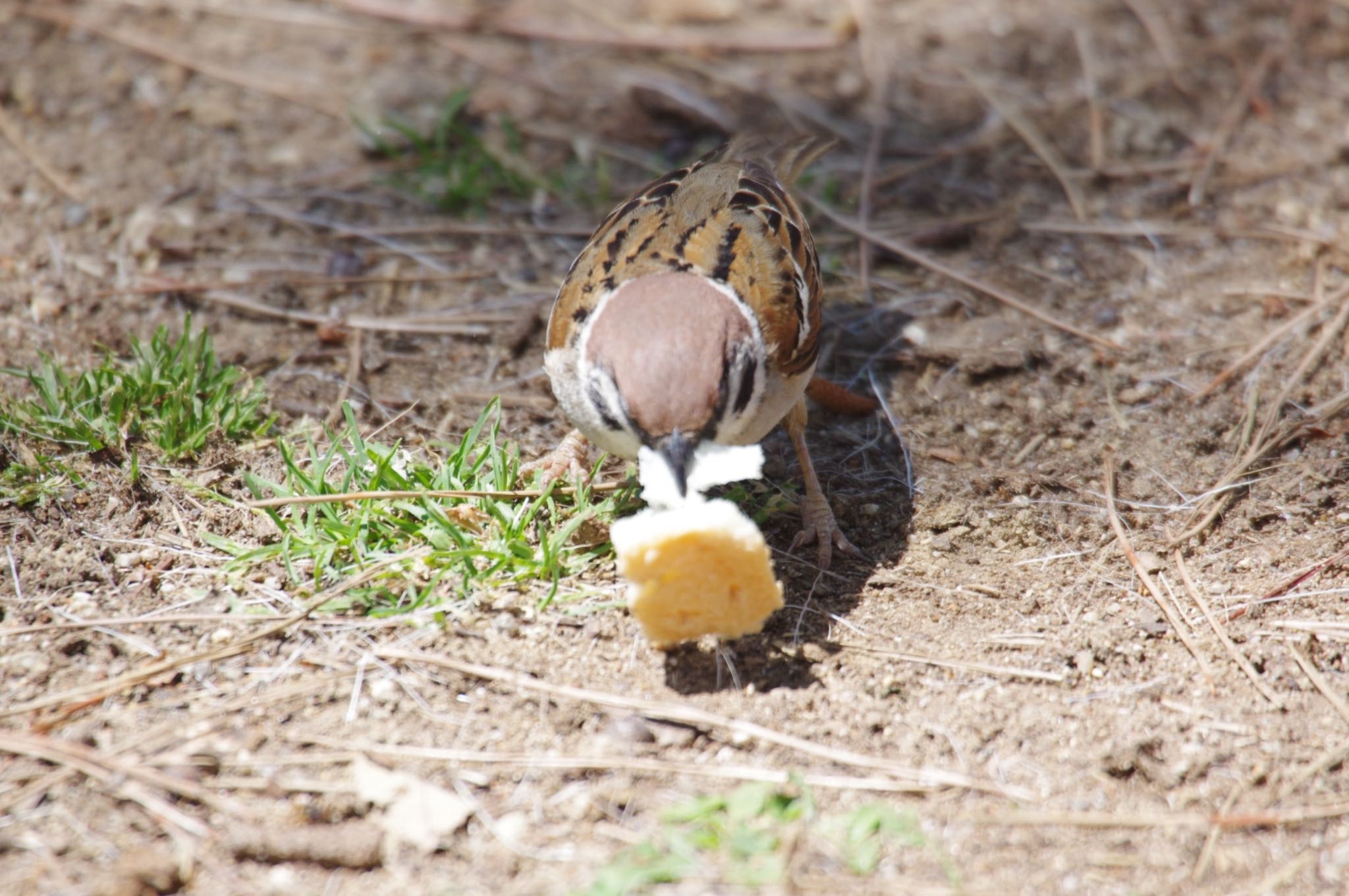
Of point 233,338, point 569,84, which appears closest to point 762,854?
point 233,338

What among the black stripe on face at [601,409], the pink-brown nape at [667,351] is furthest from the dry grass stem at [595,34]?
the black stripe on face at [601,409]

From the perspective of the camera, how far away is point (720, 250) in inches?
175

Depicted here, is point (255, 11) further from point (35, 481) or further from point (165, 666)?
point (165, 666)

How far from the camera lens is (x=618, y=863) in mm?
3037

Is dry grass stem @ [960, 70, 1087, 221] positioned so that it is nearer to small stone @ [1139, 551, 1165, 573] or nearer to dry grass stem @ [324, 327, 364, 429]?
small stone @ [1139, 551, 1165, 573]

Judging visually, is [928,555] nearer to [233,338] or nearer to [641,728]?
[641,728]

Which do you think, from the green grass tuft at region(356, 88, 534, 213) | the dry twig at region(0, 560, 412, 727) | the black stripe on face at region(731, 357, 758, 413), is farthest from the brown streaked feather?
the green grass tuft at region(356, 88, 534, 213)

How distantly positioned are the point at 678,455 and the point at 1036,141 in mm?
4081

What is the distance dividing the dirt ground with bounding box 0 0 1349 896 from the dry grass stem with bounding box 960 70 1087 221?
0.03 meters

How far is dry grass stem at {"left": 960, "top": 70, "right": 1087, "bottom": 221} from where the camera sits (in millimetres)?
Result: 6324

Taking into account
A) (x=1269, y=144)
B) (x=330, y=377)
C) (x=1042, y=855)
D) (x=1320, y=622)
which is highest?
(x=1269, y=144)

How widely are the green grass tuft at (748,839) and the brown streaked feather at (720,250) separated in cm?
158

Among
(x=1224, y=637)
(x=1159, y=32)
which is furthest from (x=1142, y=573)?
(x=1159, y=32)

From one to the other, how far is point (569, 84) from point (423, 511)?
3.63 m
